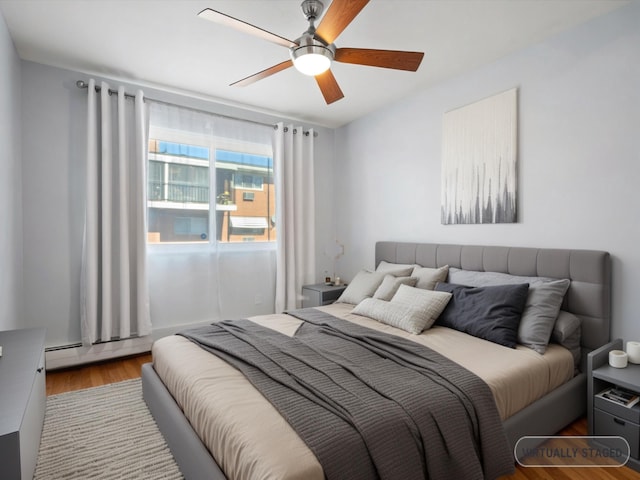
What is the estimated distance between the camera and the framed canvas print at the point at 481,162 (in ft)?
9.18

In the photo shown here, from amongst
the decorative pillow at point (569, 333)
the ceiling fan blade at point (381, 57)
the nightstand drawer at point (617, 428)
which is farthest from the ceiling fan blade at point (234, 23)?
the nightstand drawer at point (617, 428)

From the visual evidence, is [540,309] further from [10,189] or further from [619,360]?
[10,189]

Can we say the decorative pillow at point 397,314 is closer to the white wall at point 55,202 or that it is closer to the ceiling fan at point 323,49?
the ceiling fan at point 323,49

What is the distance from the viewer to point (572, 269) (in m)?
2.37

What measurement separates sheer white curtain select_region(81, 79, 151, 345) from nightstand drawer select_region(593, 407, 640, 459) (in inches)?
139

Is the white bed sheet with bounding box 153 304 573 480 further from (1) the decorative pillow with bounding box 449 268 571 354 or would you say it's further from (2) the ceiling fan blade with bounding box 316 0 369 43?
(2) the ceiling fan blade with bounding box 316 0 369 43

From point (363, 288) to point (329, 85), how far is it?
176 centimetres

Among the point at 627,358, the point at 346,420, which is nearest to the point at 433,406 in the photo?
the point at 346,420

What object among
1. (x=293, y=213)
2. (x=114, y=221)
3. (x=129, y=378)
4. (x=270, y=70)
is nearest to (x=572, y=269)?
(x=270, y=70)

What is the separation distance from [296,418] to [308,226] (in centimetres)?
318

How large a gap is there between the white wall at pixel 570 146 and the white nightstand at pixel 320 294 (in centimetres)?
111

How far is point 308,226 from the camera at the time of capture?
439cm

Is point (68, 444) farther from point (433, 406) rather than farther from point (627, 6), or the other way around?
point (627, 6)

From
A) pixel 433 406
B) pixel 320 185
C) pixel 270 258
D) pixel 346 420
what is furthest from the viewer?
pixel 320 185
